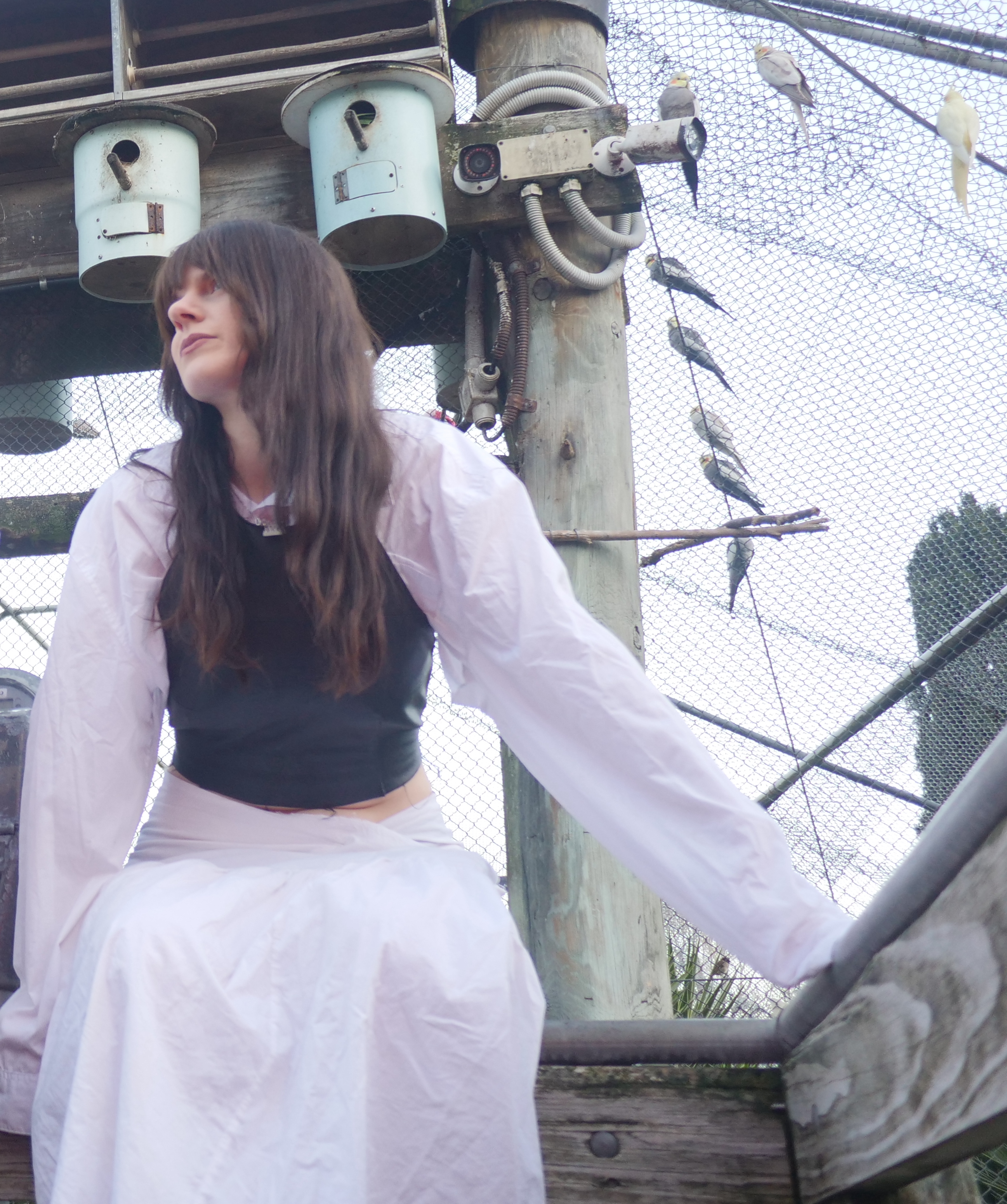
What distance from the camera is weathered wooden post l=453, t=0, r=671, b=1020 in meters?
2.25

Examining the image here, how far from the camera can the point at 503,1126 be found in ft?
3.53

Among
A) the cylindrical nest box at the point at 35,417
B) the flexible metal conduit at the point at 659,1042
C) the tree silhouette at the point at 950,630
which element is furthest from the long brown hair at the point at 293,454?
the tree silhouette at the point at 950,630

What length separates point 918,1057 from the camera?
0.92 metres

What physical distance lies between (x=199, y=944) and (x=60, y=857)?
31cm

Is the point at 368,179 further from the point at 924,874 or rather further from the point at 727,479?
the point at 924,874

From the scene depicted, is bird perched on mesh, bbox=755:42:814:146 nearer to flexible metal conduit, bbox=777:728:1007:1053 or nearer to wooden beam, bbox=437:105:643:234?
wooden beam, bbox=437:105:643:234

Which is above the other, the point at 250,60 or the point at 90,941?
the point at 250,60

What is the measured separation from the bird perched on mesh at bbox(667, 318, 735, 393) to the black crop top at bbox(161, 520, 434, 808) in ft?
6.32

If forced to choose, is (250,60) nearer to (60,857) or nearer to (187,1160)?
(60,857)

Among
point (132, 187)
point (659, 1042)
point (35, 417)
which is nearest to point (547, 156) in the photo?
point (132, 187)

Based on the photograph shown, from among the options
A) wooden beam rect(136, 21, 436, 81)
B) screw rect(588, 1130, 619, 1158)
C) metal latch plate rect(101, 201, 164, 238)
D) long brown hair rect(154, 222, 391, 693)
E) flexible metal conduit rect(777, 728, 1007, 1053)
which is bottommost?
screw rect(588, 1130, 619, 1158)

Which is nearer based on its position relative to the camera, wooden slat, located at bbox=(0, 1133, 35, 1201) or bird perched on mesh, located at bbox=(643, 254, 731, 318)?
wooden slat, located at bbox=(0, 1133, 35, 1201)

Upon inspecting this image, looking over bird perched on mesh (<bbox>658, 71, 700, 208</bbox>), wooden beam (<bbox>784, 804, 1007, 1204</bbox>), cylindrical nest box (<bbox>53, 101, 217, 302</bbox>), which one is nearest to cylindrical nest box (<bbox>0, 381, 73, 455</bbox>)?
cylindrical nest box (<bbox>53, 101, 217, 302</bbox>)

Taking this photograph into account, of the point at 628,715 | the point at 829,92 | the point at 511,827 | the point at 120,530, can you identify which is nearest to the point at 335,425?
the point at 120,530
